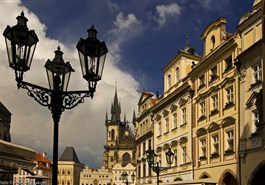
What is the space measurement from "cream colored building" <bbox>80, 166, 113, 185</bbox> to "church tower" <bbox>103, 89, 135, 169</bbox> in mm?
4176

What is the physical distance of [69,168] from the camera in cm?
16288

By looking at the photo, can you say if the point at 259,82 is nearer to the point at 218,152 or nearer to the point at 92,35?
the point at 218,152

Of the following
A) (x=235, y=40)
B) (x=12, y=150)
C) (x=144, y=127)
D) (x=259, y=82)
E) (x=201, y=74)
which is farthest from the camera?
(x=144, y=127)

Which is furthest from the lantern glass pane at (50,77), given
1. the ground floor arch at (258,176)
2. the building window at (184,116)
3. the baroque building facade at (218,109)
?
the building window at (184,116)

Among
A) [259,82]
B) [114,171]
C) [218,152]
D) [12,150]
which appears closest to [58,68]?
[12,150]

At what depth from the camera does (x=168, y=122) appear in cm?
3691

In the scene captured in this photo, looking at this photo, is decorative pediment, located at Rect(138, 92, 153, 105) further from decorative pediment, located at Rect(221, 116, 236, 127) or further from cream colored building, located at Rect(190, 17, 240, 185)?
decorative pediment, located at Rect(221, 116, 236, 127)

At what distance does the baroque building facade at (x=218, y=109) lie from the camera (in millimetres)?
22281

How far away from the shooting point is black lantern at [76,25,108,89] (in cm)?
745

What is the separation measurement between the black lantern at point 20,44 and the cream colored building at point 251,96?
51.5 feet

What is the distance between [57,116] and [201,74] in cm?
2323

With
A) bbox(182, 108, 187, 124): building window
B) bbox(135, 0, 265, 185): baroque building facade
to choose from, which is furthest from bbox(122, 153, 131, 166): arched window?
bbox(182, 108, 187, 124): building window

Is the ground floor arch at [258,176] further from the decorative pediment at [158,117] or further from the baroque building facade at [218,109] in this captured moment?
the decorative pediment at [158,117]

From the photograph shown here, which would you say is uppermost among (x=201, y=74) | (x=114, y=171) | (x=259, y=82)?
(x=201, y=74)
